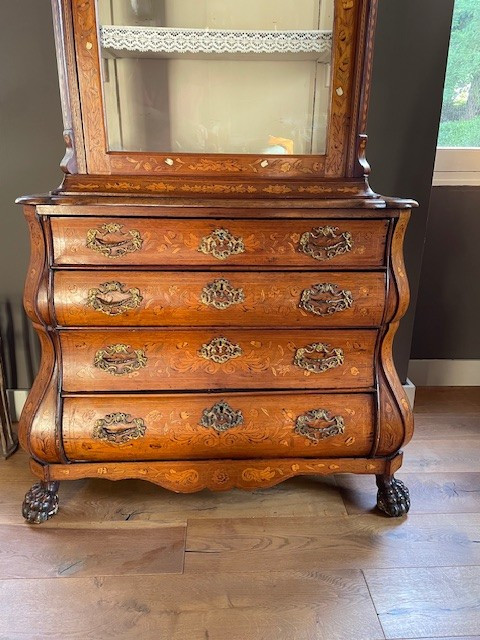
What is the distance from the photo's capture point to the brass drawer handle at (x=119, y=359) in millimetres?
1342

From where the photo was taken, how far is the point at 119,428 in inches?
54.0

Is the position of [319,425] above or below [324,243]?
below

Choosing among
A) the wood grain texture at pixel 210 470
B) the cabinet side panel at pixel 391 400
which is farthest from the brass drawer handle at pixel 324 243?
the wood grain texture at pixel 210 470

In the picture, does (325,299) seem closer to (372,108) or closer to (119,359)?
(119,359)

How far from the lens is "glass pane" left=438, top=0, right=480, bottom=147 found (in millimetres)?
2051

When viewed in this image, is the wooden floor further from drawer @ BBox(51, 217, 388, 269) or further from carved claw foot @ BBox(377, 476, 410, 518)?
drawer @ BBox(51, 217, 388, 269)

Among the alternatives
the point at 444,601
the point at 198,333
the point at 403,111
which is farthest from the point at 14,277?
the point at 444,601

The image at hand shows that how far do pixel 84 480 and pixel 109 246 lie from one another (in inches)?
34.6

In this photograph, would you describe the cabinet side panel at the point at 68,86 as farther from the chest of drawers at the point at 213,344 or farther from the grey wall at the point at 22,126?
the grey wall at the point at 22,126

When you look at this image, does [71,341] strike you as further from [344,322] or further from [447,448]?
[447,448]

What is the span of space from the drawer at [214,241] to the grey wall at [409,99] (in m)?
0.71

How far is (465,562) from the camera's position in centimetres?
135

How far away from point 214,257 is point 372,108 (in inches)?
39.1

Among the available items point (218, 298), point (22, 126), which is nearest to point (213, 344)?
point (218, 298)
